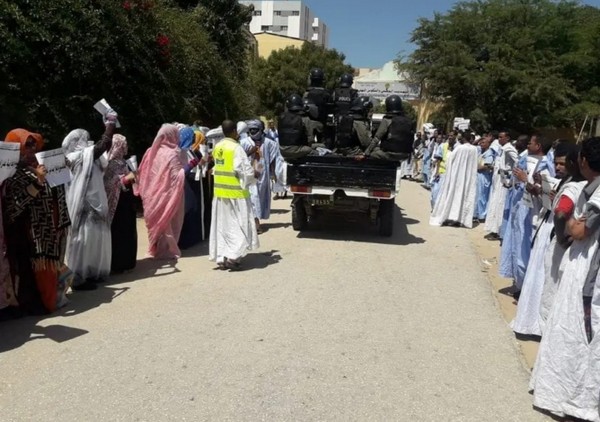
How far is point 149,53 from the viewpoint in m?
10.5

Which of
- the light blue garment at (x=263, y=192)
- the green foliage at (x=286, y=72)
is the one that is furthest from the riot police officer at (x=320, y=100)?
the green foliage at (x=286, y=72)

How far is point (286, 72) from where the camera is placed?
127ft

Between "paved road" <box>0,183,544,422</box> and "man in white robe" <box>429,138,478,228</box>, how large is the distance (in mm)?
4212

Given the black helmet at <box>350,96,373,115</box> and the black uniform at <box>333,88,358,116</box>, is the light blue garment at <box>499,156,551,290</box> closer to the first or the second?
the black helmet at <box>350,96,373,115</box>

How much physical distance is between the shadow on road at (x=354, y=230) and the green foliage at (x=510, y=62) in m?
18.8

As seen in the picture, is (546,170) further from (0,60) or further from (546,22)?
(546,22)

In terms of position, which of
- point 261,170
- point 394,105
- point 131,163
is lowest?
point 261,170

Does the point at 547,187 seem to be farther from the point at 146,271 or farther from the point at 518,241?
the point at 146,271

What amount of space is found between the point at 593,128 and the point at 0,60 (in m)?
24.8

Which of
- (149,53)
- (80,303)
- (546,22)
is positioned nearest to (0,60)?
(149,53)

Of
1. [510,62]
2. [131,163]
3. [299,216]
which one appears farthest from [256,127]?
[510,62]

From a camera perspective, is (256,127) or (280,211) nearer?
(256,127)

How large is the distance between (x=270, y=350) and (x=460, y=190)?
763 centimetres

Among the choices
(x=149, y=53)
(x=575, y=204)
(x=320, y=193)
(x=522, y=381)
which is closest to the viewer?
(x=575, y=204)
